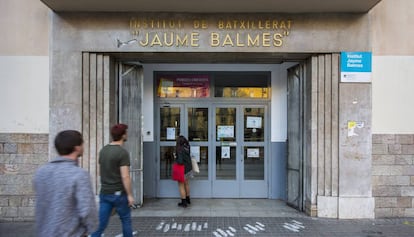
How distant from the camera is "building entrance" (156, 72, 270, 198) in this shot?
7.78 meters

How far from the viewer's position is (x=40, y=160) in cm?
607

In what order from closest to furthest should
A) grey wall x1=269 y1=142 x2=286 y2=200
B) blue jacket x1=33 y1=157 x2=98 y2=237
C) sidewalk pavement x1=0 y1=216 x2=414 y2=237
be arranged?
1. blue jacket x1=33 y1=157 x2=98 y2=237
2. sidewalk pavement x1=0 y1=216 x2=414 y2=237
3. grey wall x1=269 y1=142 x2=286 y2=200

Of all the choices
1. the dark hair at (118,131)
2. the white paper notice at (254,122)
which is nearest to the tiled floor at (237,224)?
the white paper notice at (254,122)

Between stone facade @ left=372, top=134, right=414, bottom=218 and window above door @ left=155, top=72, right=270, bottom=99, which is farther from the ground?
window above door @ left=155, top=72, right=270, bottom=99

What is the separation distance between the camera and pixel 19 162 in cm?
606

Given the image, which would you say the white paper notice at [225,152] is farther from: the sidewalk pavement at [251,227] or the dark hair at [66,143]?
the dark hair at [66,143]

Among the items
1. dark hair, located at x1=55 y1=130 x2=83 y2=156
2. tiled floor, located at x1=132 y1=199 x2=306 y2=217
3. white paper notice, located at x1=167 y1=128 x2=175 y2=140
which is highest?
dark hair, located at x1=55 y1=130 x2=83 y2=156

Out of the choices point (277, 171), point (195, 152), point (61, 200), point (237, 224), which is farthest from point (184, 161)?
point (61, 200)

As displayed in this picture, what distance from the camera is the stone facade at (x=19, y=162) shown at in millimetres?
6055

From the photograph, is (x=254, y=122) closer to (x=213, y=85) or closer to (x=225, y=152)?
(x=225, y=152)

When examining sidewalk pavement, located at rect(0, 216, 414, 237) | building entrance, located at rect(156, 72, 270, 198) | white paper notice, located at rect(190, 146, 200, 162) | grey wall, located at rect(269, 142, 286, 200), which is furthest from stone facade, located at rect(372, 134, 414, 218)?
white paper notice, located at rect(190, 146, 200, 162)

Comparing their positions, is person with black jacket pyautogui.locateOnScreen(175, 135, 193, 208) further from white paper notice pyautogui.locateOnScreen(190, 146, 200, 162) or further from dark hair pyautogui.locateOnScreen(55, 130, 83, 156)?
dark hair pyautogui.locateOnScreen(55, 130, 83, 156)

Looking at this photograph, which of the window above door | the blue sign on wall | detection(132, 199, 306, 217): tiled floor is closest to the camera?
the blue sign on wall

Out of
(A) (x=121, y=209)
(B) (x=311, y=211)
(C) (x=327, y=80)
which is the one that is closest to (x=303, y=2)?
(C) (x=327, y=80)
